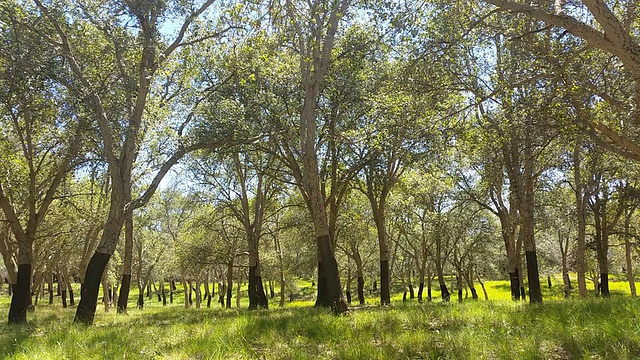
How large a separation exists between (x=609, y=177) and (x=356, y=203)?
15.6m

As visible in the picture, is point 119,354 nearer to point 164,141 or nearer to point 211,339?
point 211,339

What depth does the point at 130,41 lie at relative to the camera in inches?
488

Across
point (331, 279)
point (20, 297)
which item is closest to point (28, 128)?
point (20, 297)

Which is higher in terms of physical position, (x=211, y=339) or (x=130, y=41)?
(x=130, y=41)

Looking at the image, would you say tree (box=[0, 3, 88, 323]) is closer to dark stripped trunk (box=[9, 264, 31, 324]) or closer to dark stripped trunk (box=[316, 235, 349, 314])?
dark stripped trunk (box=[9, 264, 31, 324])

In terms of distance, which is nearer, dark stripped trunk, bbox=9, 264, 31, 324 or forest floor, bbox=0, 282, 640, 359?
forest floor, bbox=0, 282, 640, 359

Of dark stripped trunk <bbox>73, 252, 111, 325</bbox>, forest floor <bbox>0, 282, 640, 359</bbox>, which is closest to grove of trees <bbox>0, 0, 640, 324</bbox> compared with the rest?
dark stripped trunk <bbox>73, 252, 111, 325</bbox>

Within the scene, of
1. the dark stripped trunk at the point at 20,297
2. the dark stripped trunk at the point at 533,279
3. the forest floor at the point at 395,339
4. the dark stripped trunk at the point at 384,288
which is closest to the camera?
the forest floor at the point at 395,339

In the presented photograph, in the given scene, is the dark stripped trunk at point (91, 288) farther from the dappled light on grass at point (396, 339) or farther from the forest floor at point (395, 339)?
the dappled light on grass at point (396, 339)

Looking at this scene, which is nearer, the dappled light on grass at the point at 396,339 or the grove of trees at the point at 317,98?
the dappled light on grass at the point at 396,339

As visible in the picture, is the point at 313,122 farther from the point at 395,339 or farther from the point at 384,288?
the point at 384,288

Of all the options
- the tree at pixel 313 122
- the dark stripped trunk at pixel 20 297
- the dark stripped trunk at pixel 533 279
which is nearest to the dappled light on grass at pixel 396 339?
the tree at pixel 313 122

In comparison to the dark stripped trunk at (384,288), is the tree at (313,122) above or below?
above

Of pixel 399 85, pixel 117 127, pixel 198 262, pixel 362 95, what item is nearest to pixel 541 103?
pixel 399 85
